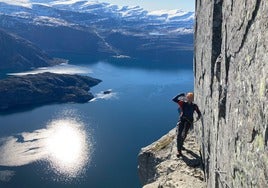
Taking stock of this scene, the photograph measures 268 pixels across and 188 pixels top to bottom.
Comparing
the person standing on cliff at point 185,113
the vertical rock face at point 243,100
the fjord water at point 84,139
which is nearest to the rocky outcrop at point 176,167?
the person standing on cliff at point 185,113

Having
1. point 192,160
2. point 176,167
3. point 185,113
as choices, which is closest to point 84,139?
point 176,167

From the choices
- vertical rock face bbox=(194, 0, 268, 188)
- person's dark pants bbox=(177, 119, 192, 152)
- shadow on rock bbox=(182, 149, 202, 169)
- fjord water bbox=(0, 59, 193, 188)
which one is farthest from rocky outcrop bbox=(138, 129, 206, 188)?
fjord water bbox=(0, 59, 193, 188)

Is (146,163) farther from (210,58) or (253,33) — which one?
(253,33)

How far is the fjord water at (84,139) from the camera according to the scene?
9225 centimetres

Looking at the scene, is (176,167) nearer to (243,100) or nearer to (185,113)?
(185,113)

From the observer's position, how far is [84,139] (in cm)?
11894

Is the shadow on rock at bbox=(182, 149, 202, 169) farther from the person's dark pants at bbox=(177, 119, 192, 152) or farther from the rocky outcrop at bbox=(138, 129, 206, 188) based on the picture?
the person's dark pants at bbox=(177, 119, 192, 152)

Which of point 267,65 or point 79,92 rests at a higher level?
point 267,65

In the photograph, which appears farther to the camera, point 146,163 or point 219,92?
point 146,163

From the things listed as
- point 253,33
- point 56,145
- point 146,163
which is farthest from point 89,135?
point 253,33

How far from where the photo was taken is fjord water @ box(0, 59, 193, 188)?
92250 millimetres

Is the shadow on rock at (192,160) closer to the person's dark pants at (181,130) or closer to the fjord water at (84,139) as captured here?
the person's dark pants at (181,130)

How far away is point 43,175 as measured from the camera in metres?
93.2

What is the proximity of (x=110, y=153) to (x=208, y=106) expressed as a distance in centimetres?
9193
